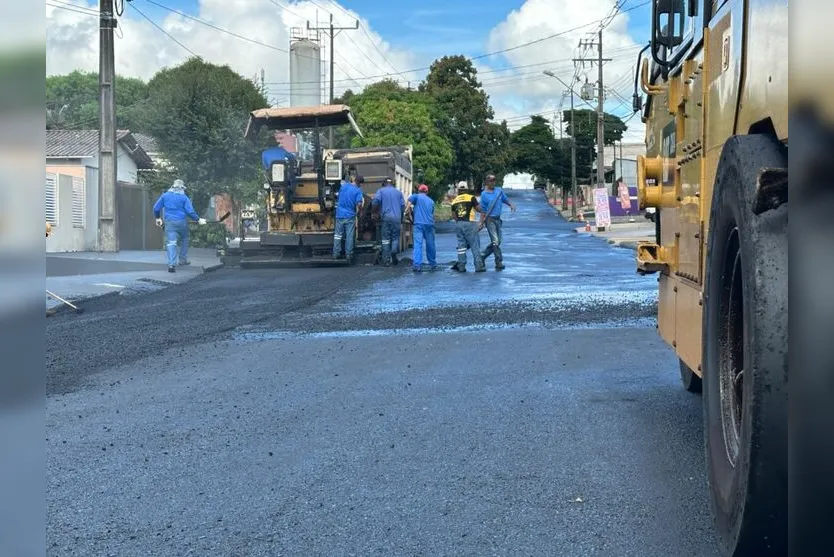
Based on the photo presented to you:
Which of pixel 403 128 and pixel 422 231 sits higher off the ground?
pixel 403 128

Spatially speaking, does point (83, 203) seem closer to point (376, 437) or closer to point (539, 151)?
point (376, 437)

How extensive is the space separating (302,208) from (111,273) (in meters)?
4.04

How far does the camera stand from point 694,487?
4457mm

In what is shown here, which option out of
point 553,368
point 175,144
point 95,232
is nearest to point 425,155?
point 175,144

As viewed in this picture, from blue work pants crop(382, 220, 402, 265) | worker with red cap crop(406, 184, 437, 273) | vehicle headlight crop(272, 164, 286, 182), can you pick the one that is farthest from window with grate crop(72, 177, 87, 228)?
worker with red cap crop(406, 184, 437, 273)

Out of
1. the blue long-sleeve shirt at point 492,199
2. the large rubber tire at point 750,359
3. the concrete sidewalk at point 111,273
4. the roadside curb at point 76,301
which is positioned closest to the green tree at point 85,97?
the concrete sidewalk at point 111,273

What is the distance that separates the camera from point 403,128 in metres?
57.3

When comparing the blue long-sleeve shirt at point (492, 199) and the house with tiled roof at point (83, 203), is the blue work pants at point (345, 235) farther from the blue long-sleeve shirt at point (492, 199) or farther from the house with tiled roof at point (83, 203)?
the house with tiled roof at point (83, 203)

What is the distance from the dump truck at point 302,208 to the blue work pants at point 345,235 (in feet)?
0.66

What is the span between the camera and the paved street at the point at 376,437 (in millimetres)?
Answer: 3996

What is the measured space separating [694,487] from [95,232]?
24.4m

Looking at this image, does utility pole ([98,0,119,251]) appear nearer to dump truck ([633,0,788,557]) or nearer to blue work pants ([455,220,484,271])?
blue work pants ([455,220,484,271])

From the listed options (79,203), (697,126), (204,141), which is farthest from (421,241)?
(204,141)
